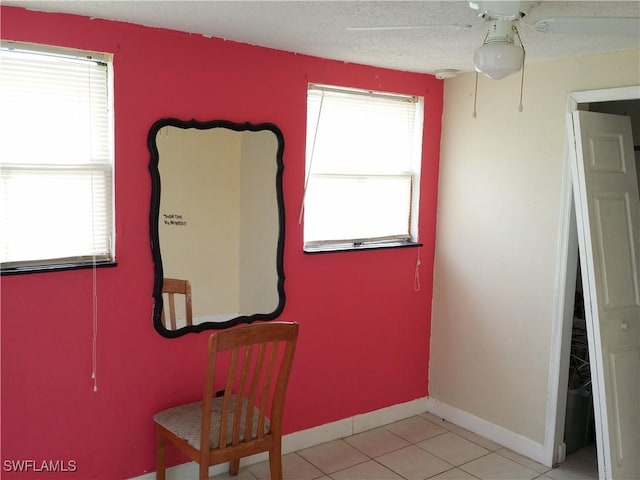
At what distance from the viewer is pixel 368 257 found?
3.67 meters

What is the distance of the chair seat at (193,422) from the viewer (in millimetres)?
2586

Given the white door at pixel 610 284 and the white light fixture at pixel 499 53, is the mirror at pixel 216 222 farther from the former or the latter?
the white door at pixel 610 284

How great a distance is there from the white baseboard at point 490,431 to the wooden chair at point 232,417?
1.56 m

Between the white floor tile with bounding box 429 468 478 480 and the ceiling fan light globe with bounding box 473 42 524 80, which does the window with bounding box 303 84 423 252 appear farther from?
the ceiling fan light globe with bounding box 473 42 524 80

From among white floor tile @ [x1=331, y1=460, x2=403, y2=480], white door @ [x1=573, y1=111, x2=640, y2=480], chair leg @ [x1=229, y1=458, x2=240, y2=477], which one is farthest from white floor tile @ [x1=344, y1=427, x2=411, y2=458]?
white door @ [x1=573, y1=111, x2=640, y2=480]

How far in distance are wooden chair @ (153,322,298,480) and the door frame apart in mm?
1566

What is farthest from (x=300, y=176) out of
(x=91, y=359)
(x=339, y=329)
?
(x=91, y=359)

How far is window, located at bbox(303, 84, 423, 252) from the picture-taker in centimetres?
343

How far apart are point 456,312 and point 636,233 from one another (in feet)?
3.82

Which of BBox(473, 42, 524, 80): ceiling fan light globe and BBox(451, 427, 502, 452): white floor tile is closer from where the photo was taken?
BBox(473, 42, 524, 80): ceiling fan light globe

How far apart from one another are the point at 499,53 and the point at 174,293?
1.84m

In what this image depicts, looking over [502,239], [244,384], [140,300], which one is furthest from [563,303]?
[140,300]

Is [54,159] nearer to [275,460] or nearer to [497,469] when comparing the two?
[275,460]

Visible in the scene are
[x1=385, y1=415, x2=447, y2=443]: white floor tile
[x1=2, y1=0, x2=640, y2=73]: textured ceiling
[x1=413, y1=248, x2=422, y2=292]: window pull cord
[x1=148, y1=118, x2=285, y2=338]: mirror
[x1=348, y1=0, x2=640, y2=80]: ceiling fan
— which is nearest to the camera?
[x1=348, y1=0, x2=640, y2=80]: ceiling fan
